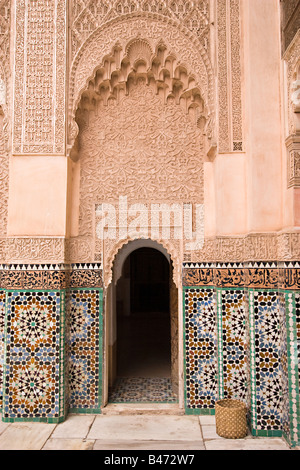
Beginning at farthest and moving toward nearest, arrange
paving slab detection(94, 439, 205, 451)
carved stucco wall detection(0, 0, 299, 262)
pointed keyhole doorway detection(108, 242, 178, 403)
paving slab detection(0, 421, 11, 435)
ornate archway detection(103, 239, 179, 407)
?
pointed keyhole doorway detection(108, 242, 178, 403) → ornate archway detection(103, 239, 179, 407) → carved stucco wall detection(0, 0, 299, 262) → paving slab detection(0, 421, 11, 435) → paving slab detection(94, 439, 205, 451)

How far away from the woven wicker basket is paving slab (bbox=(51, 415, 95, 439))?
966 mm

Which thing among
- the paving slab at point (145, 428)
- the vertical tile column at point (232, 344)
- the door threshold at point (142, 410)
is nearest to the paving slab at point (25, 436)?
the paving slab at point (145, 428)

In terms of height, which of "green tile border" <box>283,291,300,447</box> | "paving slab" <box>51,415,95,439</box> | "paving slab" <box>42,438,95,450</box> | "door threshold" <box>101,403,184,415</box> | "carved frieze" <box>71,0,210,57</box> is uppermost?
"carved frieze" <box>71,0,210,57</box>

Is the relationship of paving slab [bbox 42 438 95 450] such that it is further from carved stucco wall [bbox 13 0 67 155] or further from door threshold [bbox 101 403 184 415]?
carved stucco wall [bbox 13 0 67 155]

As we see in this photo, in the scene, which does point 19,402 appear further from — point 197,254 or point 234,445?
point 197,254

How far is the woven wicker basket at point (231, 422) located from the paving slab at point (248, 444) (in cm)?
4

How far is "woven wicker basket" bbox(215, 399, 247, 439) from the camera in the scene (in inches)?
103

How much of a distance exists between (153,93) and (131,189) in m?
0.90

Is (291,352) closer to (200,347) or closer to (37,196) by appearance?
(200,347)

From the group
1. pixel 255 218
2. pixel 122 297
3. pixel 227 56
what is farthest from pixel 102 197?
pixel 122 297

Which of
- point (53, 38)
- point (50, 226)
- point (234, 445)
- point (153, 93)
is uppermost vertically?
point (53, 38)

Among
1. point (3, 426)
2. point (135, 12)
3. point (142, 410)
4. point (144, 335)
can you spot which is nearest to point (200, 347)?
point (142, 410)

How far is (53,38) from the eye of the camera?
10.2 feet

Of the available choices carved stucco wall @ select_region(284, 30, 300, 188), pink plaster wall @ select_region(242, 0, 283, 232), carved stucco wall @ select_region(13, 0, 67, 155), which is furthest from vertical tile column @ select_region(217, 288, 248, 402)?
carved stucco wall @ select_region(13, 0, 67, 155)
